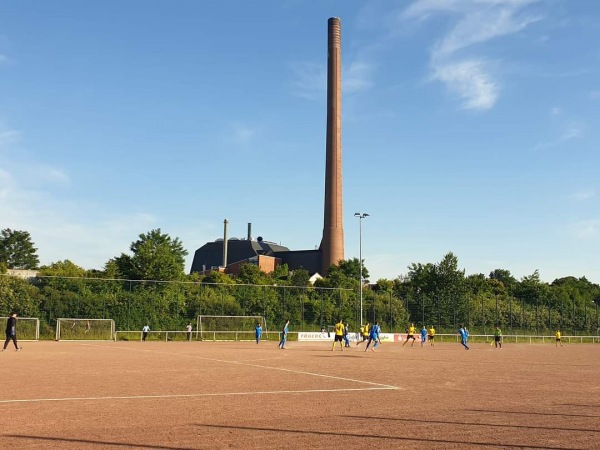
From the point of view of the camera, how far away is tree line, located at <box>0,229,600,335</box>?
52156mm

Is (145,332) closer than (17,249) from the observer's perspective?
Yes

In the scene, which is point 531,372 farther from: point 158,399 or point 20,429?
point 20,429

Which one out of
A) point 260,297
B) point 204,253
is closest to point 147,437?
point 260,297

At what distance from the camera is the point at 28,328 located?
157ft

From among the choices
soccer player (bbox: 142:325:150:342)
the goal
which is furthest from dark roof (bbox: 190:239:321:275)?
the goal

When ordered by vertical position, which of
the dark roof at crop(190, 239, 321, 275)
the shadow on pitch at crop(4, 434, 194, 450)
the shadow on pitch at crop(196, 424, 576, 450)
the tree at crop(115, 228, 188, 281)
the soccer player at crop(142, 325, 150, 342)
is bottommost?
the shadow on pitch at crop(196, 424, 576, 450)

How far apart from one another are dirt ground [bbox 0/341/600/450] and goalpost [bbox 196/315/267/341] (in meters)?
32.4

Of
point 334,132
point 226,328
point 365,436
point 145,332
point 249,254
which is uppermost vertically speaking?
point 334,132

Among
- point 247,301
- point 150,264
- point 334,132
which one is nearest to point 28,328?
point 247,301

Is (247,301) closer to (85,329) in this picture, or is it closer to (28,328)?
(85,329)

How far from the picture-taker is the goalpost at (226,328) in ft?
181

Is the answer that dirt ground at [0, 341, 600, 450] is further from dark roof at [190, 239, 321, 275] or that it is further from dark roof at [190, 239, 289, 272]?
dark roof at [190, 239, 289, 272]

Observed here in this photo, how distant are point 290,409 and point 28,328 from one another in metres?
40.0

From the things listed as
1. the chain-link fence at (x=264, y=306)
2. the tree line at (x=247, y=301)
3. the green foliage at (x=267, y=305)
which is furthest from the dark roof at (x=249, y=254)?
the chain-link fence at (x=264, y=306)
